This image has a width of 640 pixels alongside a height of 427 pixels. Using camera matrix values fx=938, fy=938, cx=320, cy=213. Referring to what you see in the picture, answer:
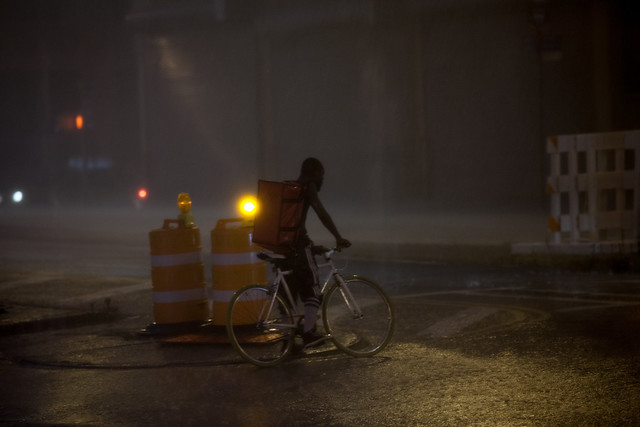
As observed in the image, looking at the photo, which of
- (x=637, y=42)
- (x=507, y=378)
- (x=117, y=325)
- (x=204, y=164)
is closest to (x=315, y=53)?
(x=204, y=164)

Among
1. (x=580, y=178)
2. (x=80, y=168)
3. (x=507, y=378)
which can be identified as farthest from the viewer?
(x=80, y=168)

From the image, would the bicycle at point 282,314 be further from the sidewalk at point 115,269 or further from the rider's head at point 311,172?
the rider's head at point 311,172

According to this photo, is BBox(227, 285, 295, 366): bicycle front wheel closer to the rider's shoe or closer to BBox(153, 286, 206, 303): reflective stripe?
the rider's shoe

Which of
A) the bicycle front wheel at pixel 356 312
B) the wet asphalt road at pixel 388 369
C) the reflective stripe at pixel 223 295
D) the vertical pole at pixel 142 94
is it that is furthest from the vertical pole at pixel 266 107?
the bicycle front wheel at pixel 356 312

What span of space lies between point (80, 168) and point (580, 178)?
117ft

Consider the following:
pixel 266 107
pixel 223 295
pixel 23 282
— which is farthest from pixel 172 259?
pixel 266 107

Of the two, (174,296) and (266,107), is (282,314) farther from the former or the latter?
(266,107)

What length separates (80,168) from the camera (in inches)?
1857

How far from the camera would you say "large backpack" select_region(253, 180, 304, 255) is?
27.1ft

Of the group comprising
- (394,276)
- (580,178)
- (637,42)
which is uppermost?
(637,42)

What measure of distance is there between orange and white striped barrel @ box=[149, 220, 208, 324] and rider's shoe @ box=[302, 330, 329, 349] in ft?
5.92

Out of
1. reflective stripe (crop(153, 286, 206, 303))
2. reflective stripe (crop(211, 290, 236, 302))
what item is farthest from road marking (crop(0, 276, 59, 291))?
reflective stripe (crop(211, 290, 236, 302))

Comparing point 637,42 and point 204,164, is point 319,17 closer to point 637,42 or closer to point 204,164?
point 204,164

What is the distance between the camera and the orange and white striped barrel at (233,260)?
31.3ft
